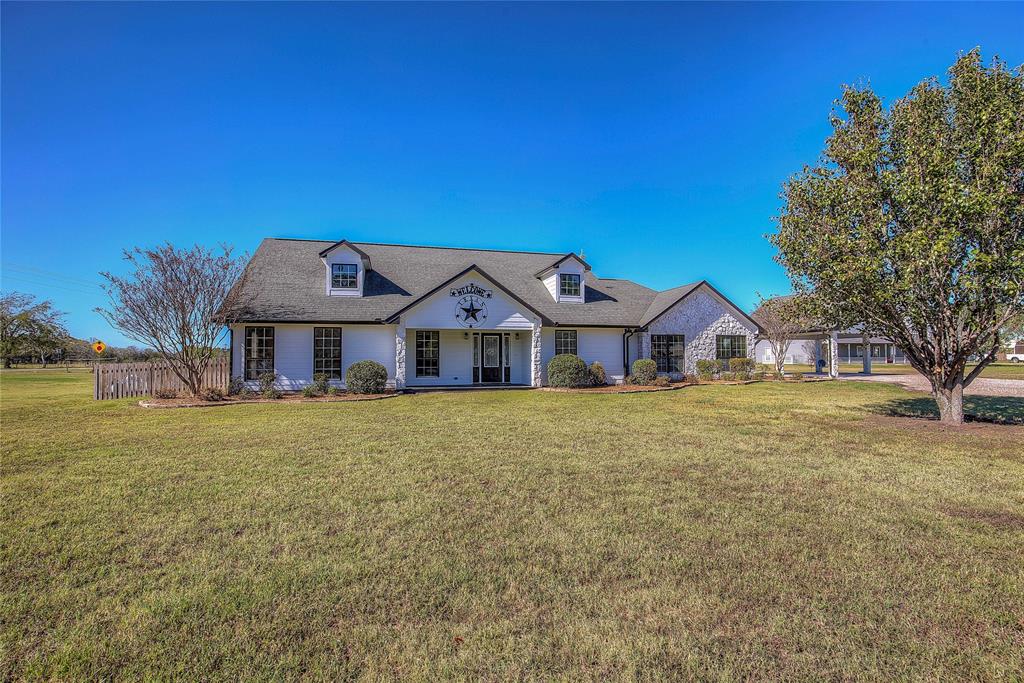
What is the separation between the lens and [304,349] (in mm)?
18906

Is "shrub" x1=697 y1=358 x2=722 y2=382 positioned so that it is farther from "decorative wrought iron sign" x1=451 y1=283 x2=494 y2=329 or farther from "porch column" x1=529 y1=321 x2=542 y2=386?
"decorative wrought iron sign" x1=451 y1=283 x2=494 y2=329

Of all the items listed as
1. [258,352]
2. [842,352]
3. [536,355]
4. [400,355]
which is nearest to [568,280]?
[536,355]

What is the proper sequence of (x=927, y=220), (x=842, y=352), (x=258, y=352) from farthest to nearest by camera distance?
1. (x=842, y=352)
2. (x=258, y=352)
3. (x=927, y=220)

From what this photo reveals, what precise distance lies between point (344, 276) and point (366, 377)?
5296 millimetres

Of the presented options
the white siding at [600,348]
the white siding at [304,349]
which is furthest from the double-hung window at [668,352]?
the white siding at [304,349]

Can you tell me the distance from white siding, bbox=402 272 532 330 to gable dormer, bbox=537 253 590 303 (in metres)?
3.32

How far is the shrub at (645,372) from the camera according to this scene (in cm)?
2128

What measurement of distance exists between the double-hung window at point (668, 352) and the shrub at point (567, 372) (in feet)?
15.9

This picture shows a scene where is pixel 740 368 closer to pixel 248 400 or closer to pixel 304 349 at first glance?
pixel 304 349

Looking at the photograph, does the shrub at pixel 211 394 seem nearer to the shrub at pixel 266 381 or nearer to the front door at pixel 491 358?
the shrub at pixel 266 381

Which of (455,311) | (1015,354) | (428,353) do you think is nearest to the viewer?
(455,311)

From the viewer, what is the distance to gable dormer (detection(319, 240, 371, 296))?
20.3 meters

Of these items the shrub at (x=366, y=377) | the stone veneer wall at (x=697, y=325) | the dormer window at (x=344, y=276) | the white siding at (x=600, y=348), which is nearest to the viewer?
the shrub at (x=366, y=377)

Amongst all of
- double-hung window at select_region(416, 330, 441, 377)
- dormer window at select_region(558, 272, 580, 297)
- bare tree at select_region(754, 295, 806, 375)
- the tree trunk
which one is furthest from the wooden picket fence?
the tree trunk
